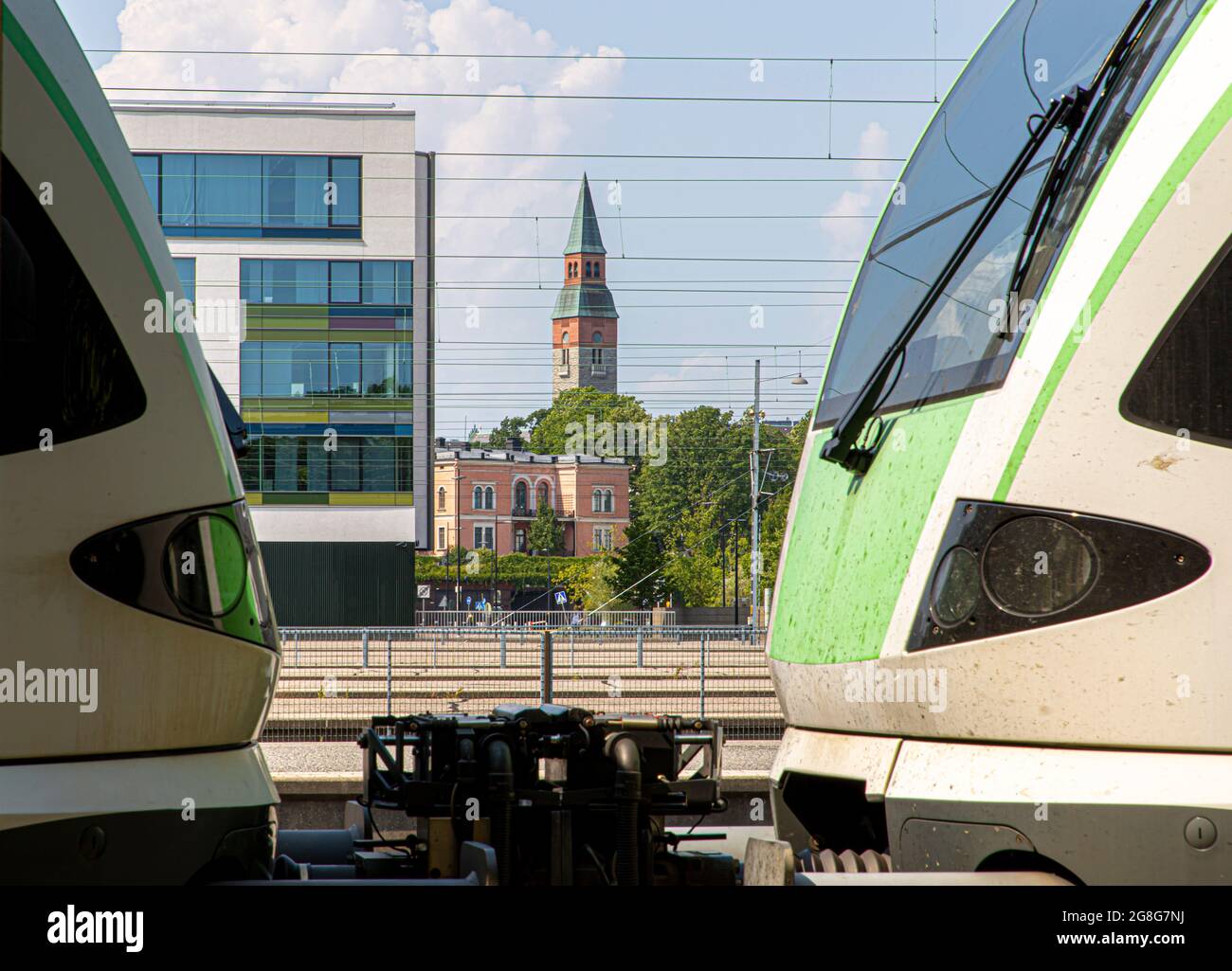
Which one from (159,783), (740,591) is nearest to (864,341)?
(159,783)

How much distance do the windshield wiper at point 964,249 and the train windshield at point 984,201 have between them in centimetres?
4

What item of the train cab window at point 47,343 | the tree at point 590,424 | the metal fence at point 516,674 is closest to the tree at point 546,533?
the tree at point 590,424

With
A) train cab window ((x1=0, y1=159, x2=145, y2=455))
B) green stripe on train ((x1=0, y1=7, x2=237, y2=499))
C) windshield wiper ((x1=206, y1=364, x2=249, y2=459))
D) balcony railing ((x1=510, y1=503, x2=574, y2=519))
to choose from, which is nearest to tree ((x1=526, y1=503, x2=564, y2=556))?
balcony railing ((x1=510, y1=503, x2=574, y2=519))

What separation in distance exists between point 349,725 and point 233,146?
3101 cm

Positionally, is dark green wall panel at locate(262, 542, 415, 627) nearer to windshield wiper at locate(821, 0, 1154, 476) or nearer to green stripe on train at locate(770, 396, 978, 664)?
green stripe on train at locate(770, 396, 978, 664)

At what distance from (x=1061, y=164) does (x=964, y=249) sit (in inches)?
17.7

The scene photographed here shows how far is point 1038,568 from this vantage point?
3.29 metres

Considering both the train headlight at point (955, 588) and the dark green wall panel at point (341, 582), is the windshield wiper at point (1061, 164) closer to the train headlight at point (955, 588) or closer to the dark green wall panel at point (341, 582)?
the train headlight at point (955, 588)

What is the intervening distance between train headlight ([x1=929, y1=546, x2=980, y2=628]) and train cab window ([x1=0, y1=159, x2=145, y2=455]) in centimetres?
197

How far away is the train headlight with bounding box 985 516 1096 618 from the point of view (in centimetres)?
324

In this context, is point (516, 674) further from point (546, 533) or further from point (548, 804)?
point (546, 533)

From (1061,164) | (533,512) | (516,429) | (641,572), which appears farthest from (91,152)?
(516,429)

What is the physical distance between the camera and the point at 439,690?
17.8m

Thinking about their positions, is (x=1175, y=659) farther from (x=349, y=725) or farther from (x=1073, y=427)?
(x=349, y=725)
